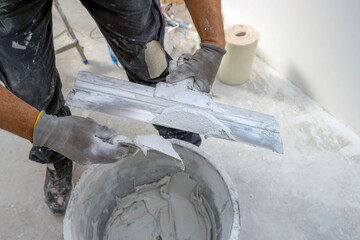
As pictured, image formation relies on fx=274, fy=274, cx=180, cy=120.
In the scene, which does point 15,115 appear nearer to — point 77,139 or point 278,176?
point 77,139

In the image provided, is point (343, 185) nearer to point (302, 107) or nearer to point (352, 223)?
point (352, 223)

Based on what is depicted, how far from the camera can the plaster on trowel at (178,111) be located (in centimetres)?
91

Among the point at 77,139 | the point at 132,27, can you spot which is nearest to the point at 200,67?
the point at 132,27

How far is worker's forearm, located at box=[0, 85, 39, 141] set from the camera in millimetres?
784

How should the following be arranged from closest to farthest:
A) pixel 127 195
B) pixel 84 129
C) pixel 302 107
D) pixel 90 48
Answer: pixel 84 129
pixel 127 195
pixel 302 107
pixel 90 48

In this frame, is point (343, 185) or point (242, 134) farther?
point (343, 185)

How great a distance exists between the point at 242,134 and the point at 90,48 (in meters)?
1.80

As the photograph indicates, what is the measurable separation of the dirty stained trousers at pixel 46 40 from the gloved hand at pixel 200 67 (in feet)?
0.67

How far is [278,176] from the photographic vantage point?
1552 mm

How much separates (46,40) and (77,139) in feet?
1.55

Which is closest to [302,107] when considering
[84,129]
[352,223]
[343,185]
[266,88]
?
[266,88]

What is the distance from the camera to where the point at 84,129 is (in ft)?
2.83

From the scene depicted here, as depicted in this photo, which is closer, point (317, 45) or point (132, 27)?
point (132, 27)

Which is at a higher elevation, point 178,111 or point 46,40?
point 46,40
